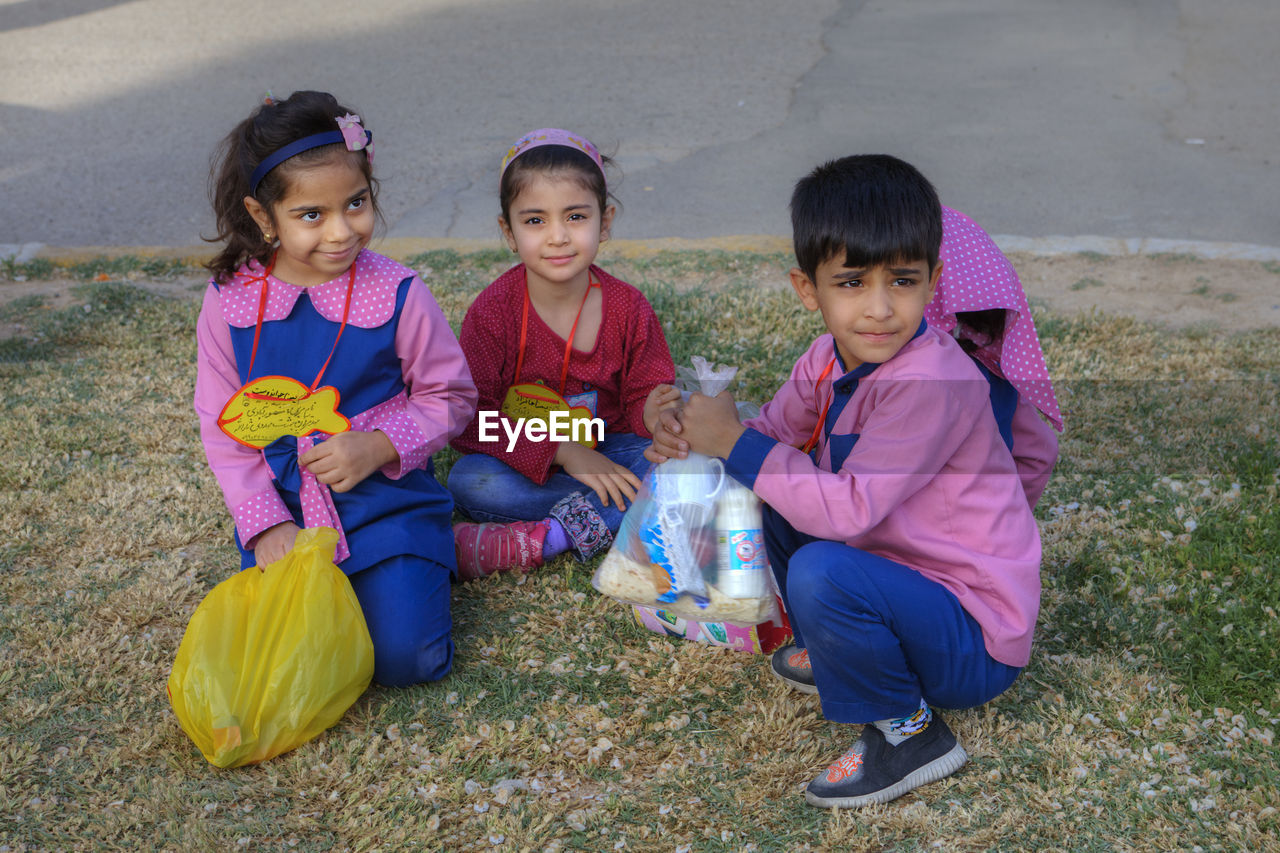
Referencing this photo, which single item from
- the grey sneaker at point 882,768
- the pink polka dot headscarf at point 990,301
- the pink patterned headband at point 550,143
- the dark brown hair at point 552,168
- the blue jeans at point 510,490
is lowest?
the grey sneaker at point 882,768

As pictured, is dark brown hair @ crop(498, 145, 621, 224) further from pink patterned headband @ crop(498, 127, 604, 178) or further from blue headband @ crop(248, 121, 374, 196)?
blue headband @ crop(248, 121, 374, 196)

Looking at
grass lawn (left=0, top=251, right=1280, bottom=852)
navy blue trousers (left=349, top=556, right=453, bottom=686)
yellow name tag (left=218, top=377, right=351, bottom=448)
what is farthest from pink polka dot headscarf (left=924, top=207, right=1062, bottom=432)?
yellow name tag (left=218, top=377, right=351, bottom=448)

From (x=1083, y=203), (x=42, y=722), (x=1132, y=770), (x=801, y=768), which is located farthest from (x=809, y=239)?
(x=1083, y=203)

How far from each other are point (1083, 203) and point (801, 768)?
15.0 ft

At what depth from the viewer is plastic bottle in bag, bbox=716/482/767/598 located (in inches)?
94.3

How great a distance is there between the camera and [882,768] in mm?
2314

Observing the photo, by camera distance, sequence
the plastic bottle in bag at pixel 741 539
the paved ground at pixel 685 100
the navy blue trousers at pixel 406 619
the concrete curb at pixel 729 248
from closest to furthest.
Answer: the plastic bottle in bag at pixel 741 539 < the navy blue trousers at pixel 406 619 < the concrete curb at pixel 729 248 < the paved ground at pixel 685 100

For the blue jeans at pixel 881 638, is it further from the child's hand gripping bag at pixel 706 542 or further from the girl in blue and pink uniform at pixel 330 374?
the girl in blue and pink uniform at pixel 330 374

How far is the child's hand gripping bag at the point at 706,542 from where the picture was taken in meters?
2.40

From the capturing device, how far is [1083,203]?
602 cm

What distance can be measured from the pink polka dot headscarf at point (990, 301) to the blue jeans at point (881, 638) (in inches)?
21.4

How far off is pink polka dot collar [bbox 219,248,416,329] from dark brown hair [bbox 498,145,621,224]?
44cm

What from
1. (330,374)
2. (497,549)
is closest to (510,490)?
(497,549)

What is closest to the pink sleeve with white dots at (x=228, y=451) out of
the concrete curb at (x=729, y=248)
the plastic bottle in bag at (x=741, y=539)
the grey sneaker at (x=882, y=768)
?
the plastic bottle in bag at (x=741, y=539)
